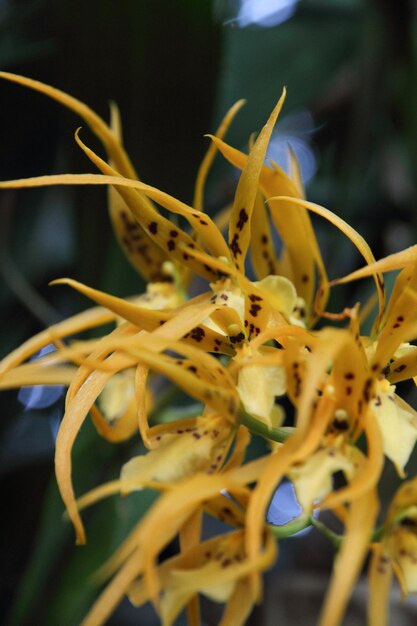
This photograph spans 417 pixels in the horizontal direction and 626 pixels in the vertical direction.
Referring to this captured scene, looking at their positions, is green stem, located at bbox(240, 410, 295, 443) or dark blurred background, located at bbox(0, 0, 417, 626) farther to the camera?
dark blurred background, located at bbox(0, 0, 417, 626)

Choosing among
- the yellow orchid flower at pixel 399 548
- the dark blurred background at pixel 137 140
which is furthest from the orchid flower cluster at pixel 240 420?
the dark blurred background at pixel 137 140

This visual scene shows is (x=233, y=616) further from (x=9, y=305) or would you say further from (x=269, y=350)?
(x=9, y=305)

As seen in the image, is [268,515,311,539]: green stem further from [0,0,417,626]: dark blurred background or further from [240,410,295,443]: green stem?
[0,0,417,626]: dark blurred background

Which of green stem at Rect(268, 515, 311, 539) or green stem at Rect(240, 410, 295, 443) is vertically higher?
green stem at Rect(240, 410, 295, 443)

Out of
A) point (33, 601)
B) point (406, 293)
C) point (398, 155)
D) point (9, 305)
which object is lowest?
point (33, 601)

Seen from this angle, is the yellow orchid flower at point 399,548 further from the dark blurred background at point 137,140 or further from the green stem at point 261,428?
the dark blurred background at point 137,140

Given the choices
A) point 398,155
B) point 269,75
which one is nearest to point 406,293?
point 269,75

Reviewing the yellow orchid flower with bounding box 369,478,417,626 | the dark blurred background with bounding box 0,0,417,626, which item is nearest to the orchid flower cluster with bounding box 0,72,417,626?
the yellow orchid flower with bounding box 369,478,417,626
